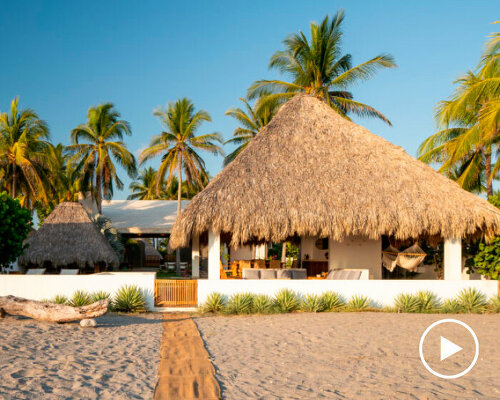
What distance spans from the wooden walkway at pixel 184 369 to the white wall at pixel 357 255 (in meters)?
7.03

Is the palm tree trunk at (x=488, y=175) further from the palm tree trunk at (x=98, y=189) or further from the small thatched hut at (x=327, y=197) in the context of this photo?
the palm tree trunk at (x=98, y=189)

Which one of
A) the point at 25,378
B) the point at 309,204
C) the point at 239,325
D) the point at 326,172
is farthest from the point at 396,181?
the point at 25,378

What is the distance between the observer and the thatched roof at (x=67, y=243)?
18.6 metres

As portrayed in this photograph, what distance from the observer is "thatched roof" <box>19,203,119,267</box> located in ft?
61.1

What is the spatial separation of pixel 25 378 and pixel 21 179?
62.4ft

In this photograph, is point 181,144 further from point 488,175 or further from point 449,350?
point 449,350

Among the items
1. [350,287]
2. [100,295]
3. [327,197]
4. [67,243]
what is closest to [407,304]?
[350,287]

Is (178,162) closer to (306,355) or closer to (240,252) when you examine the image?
(240,252)

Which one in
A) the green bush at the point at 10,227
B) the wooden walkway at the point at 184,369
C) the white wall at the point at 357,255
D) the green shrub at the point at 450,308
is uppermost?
the green bush at the point at 10,227

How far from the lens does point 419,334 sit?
8562mm

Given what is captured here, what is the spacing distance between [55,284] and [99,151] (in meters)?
16.1

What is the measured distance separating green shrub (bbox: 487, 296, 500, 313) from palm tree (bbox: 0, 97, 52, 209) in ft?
59.9

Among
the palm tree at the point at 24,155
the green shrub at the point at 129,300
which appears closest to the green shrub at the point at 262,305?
the green shrub at the point at 129,300

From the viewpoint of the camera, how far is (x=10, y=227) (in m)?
13.4
